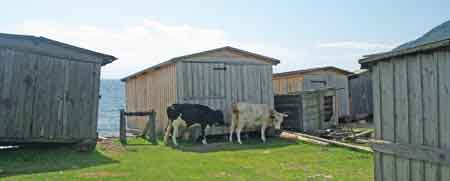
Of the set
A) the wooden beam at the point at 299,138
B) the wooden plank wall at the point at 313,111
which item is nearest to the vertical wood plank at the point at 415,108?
the wooden beam at the point at 299,138

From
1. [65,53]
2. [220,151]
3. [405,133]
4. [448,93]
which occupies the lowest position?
[220,151]

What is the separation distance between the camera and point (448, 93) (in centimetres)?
522

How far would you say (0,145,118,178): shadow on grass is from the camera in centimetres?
966

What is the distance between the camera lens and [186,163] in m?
10.8

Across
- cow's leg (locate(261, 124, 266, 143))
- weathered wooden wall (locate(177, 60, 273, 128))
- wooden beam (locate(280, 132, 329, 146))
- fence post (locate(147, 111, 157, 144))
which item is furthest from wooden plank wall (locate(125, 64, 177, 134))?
wooden beam (locate(280, 132, 329, 146))

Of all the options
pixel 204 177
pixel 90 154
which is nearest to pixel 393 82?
pixel 204 177

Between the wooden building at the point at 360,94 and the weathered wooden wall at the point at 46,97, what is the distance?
18072 mm

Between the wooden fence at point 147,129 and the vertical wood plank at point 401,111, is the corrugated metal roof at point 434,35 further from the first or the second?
the wooden fence at point 147,129

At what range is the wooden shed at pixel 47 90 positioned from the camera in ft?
37.3

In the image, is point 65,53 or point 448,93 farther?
point 65,53

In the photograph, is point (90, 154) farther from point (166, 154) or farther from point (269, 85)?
point (269, 85)

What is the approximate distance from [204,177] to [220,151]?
483 cm

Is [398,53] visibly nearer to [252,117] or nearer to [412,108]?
[412,108]

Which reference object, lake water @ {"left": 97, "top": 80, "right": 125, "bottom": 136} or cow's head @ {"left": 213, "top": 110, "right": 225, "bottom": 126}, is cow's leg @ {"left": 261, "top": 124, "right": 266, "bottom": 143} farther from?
lake water @ {"left": 97, "top": 80, "right": 125, "bottom": 136}
